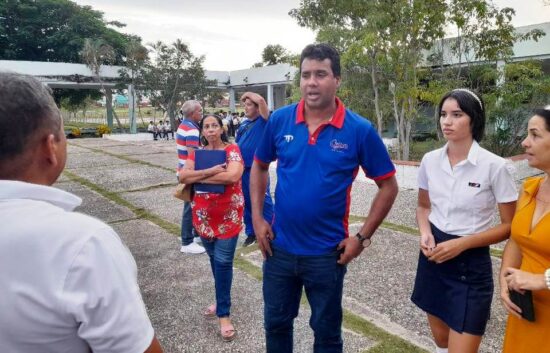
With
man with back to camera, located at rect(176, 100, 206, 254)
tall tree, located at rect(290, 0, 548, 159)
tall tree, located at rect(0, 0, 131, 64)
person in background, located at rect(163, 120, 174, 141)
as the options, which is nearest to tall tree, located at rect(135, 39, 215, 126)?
person in background, located at rect(163, 120, 174, 141)

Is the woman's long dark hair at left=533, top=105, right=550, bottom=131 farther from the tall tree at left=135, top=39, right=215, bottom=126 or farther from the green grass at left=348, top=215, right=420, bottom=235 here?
the tall tree at left=135, top=39, right=215, bottom=126

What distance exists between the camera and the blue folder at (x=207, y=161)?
3.05 meters

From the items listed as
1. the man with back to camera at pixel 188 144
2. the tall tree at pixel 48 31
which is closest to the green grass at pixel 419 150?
the man with back to camera at pixel 188 144

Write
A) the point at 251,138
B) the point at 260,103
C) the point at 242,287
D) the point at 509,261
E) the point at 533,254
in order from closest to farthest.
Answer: the point at 533,254 < the point at 509,261 < the point at 242,287 < the point at 260,103 < the point at 251,138

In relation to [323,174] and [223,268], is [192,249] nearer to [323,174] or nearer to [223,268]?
[223,268]

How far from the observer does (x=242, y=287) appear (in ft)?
12.6

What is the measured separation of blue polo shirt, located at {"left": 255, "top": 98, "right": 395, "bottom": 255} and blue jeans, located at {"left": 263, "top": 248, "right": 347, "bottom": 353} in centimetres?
8

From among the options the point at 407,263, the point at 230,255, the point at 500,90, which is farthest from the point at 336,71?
the point at 500,90

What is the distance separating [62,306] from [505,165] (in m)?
2.12

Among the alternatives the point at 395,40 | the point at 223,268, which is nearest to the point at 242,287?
the point at 223,268

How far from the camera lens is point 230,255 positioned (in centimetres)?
306

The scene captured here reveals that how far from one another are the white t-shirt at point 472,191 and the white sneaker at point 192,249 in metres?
3.10

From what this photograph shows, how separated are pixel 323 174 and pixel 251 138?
2342 millimetres

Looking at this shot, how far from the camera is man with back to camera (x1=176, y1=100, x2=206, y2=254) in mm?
4629
